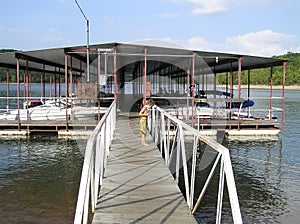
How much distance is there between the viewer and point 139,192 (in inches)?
211

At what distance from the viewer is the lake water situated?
22.5 feet

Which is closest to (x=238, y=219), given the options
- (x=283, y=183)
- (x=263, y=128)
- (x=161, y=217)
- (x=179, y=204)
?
(x=161, y=217)

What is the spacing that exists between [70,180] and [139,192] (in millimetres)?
4042

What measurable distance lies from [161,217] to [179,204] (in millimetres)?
533

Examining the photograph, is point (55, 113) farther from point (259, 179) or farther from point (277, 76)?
point (277, 76)

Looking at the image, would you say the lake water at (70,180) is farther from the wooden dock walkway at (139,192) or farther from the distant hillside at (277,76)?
the distant hillside at (277,76)

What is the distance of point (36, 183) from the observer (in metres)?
8.63

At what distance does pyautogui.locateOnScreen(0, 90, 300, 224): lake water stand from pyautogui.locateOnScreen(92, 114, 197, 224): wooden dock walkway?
1.26 metres

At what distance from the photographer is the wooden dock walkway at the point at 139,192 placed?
14.4 ft

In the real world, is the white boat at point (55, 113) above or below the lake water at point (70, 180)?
above

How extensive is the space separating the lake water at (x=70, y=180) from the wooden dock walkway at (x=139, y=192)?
49.7 inches

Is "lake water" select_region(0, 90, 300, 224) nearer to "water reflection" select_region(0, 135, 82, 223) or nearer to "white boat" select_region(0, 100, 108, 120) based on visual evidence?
"water reflection" select_region(0, 135, 82, 223)

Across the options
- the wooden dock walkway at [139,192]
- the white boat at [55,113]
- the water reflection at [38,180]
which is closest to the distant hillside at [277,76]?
the white boat at [55,113]

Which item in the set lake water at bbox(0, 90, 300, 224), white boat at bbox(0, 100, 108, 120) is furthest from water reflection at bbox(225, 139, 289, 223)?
white boat at bbox(0, 100, 108, 120)
